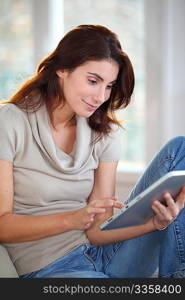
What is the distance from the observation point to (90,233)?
183 centimetres

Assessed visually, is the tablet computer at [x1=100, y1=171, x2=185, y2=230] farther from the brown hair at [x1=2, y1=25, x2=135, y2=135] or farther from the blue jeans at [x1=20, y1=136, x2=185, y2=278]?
the brown hair at [x1=2, y1=25, x2=135, y2=135]

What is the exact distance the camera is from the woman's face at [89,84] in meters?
1.68

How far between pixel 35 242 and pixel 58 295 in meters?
0.25

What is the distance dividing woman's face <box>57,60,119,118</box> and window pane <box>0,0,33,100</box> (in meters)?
1.76

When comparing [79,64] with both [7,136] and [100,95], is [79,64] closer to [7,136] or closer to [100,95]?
[100,95]

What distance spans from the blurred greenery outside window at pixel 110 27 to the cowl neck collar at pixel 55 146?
106cm

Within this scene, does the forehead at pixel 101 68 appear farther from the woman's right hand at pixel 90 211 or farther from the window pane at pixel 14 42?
the window pane at pixel 14 42

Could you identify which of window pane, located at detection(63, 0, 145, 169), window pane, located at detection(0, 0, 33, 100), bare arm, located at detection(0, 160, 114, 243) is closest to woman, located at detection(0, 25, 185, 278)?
bare arm, located at detection(0, 160, 114, 243)

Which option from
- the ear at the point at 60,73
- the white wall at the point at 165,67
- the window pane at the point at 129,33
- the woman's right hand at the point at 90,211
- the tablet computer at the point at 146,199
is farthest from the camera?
the window pane at the point at 129,33

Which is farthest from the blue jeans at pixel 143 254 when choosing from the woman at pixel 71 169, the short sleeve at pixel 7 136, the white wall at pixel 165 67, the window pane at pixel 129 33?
the window pane at pixel 129 33

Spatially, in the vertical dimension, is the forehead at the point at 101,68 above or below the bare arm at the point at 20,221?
above

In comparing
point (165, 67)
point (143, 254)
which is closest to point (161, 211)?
point (143, 254)

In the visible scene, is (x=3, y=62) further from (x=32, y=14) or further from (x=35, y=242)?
(x=35, y=242)

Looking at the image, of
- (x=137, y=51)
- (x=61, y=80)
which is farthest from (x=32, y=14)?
(x=61, y=80)
